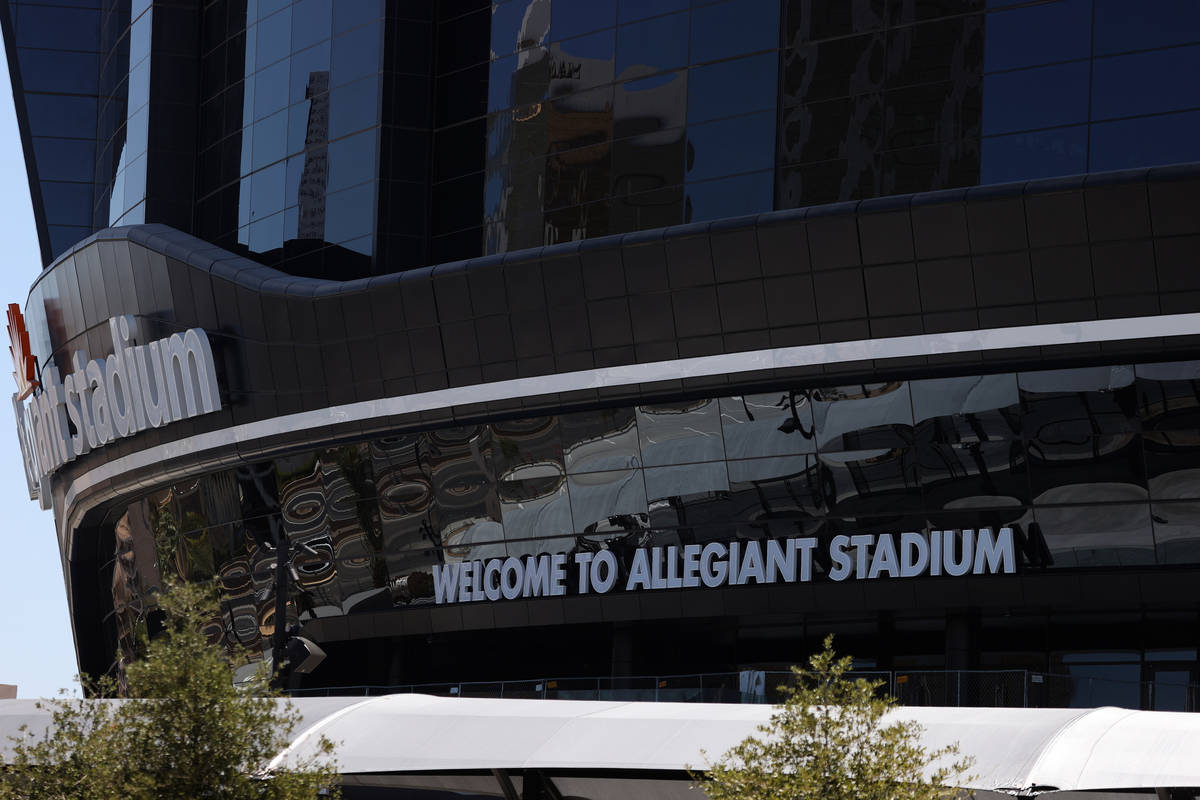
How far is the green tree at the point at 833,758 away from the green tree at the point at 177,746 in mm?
4422

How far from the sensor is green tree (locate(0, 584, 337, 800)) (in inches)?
584

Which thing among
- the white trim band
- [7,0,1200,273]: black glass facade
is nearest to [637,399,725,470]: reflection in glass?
the white trim band

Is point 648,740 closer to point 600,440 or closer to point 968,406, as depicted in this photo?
point 968,406

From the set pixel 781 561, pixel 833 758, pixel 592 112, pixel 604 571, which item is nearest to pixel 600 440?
pixel 604 571

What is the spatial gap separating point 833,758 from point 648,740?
4.29 m

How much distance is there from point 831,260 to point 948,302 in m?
2.54

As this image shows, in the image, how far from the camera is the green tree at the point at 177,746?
14844mm

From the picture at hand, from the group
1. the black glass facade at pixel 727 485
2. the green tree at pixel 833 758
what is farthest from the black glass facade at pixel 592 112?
the green tree at pixel 833 758

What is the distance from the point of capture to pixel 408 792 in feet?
74.1

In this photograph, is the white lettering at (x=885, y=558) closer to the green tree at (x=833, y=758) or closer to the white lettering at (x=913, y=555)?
the white lettering at (x=913, y=555)

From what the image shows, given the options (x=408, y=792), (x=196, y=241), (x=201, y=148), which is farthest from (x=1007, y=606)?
(x=201, y=148)

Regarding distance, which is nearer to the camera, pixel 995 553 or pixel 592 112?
pixel 995 553

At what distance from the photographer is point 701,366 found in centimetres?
3356

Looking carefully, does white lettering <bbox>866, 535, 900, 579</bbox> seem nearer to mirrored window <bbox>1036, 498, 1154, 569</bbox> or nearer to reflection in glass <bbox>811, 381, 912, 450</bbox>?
reflection in glass <bbox>811, 381, 912, 450</bbox>
